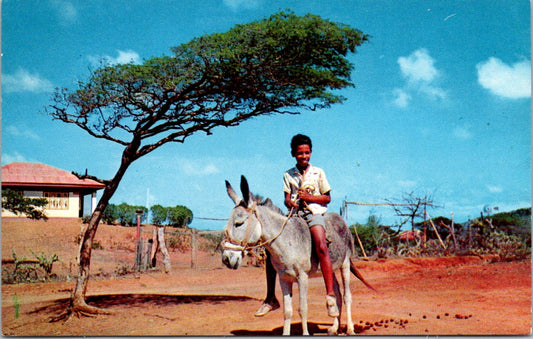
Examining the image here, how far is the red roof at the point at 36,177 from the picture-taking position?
16.8 meters

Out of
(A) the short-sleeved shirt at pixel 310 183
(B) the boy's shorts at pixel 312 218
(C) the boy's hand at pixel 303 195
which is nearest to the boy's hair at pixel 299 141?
(A) the short-sleeved shirt at pixel 310 183

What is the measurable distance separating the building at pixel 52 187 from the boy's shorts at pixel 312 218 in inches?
549

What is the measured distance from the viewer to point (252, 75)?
27.7ft

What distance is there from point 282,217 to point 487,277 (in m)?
7.90

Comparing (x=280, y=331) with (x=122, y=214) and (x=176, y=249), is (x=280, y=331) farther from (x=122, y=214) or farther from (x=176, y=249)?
(x=122, y=214)

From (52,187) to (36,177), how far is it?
1.70m

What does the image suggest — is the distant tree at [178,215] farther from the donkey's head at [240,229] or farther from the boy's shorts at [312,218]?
the donkey's head at [240,229]

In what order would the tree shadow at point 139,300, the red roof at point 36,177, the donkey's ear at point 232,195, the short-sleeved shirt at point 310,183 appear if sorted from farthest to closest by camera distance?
the red roof at point 36,177, the tree shadow at point 139,300, the short-sleeved shirt at point 310,183, the donkey's ear at point 232,195

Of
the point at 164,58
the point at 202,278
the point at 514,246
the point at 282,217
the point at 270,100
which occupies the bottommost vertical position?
the point at 202,278

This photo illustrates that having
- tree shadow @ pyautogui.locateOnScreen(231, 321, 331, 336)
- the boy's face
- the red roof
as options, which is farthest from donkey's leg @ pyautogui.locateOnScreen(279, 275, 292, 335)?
the red roof

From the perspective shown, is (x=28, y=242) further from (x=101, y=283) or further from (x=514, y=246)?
(x=514, y=246)

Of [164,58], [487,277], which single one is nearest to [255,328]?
[164,58]

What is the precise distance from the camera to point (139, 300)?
9359 millimetres

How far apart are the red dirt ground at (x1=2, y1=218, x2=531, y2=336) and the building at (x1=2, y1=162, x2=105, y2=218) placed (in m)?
3.90
